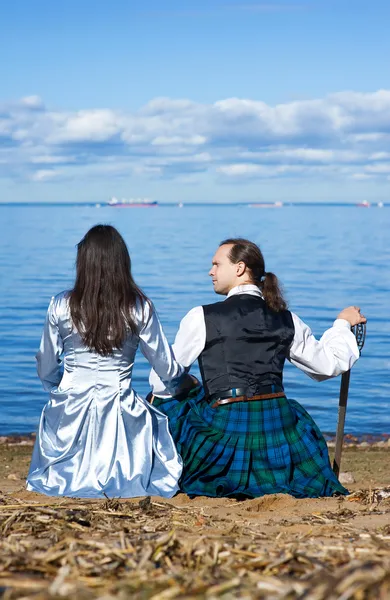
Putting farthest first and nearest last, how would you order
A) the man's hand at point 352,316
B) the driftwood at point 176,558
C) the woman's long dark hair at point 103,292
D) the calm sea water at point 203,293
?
the calm sea water at point 203,293, the man's hand at point 352,316, the woman's long dark hair at point 103,292, the driftwood at point 176,558

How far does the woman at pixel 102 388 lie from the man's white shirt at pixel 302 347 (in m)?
0.11

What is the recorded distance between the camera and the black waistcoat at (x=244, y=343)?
5.11 m

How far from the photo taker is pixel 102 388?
5363 mm

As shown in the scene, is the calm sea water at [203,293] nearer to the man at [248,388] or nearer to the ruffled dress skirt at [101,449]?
the ruffled dress skirt at [101,449]

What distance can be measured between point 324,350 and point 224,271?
77 centimetres

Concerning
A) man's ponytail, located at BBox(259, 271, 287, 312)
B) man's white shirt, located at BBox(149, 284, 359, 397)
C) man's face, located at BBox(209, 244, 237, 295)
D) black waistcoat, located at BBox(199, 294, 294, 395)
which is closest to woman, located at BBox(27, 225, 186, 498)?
man's white shirt, located at BBox(149, 284, 359, 397)

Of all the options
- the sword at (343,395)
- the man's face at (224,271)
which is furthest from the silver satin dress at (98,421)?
the sword at (343,395)

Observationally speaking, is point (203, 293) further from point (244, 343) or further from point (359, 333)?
point (244, 343)

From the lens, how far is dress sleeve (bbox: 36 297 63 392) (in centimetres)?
527

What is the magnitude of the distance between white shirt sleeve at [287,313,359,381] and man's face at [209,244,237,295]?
0.42 meters

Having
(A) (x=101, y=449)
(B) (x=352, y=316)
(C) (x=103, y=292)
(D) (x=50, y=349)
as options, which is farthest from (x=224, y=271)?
(A) (x=101, y=449)

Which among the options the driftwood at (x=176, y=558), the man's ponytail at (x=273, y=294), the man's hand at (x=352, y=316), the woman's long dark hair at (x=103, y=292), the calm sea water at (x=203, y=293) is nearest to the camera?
the driftwood at (x=176, y=558)

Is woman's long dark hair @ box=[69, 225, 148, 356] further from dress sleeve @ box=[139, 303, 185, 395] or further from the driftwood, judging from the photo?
the driftwood

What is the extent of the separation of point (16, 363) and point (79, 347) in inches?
354
